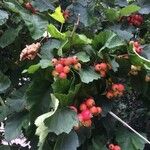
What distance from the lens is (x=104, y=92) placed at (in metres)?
1.43

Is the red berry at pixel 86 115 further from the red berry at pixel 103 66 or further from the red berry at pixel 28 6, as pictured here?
the red berry at pixel 28 6

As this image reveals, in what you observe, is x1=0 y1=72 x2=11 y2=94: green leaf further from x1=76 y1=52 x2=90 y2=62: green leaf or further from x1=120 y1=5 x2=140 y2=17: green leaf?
x1=120 y1=5 x2=140 y2=17: green leaf

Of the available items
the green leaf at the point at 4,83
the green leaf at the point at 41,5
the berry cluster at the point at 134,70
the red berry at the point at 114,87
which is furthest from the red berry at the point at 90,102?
the green leaf at the point at 41,5

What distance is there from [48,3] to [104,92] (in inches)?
16.9

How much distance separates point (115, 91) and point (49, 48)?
0.83 ft

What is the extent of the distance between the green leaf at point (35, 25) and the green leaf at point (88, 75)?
24 cm

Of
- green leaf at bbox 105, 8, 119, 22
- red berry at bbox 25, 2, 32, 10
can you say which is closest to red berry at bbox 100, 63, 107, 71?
green leaf at bbox 105, 8, 119, 22

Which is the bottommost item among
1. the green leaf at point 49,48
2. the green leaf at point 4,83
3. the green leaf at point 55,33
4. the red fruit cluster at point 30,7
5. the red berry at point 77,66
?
the green leaf at point 4,83

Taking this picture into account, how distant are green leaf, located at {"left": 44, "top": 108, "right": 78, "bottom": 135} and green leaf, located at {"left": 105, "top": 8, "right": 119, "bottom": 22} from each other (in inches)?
19.2

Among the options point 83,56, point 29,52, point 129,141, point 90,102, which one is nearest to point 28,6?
point 29,52

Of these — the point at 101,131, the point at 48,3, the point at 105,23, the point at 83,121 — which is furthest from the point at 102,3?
the point at 83,121

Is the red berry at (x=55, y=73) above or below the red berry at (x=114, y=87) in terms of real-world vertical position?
above

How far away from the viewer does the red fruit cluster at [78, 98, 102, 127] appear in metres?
1.27

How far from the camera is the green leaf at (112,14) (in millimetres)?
1594
